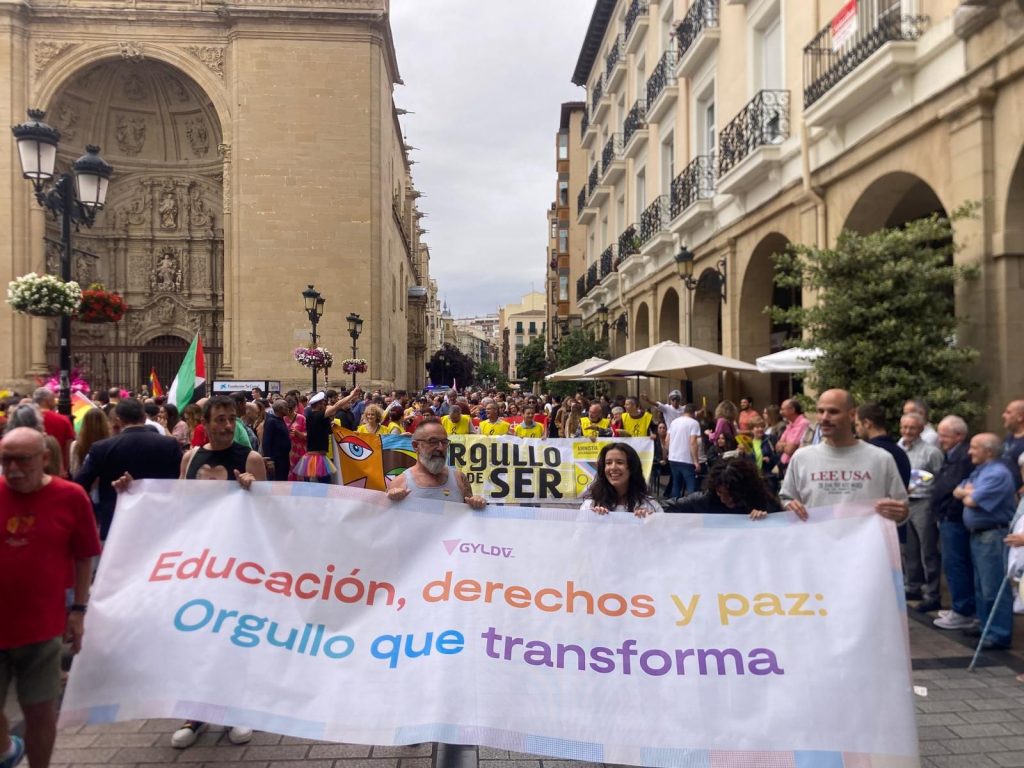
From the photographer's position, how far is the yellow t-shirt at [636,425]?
13.2 meters

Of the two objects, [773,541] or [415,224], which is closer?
[773,541]

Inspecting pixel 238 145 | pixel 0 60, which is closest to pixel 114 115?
pixel 0 60

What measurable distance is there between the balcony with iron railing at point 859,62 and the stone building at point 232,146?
69.9 ft

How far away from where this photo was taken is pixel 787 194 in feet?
46.2

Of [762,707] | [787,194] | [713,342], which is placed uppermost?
[787,194]

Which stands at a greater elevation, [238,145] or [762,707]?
[238,145]

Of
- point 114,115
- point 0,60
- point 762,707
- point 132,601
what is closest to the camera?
point 762,707

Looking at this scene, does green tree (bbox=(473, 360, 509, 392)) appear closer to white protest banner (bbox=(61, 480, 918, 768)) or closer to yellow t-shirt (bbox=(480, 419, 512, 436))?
yellow t-shirt (bbox=(480, 419, 512, 436))

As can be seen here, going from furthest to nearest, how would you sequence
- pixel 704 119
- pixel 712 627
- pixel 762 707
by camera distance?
pixel 704 119
pixel 712 627
pixel 762 707

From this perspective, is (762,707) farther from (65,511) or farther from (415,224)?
(415,224)

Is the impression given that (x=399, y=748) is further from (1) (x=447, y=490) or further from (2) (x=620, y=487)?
(2) (x=620, y=487)

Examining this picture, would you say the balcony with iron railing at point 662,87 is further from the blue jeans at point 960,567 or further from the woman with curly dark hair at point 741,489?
the woman with curly dark hair at point 741,489

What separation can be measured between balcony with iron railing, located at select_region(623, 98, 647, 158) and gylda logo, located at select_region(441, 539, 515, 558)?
71.8ft

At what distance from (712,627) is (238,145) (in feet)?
99.2
